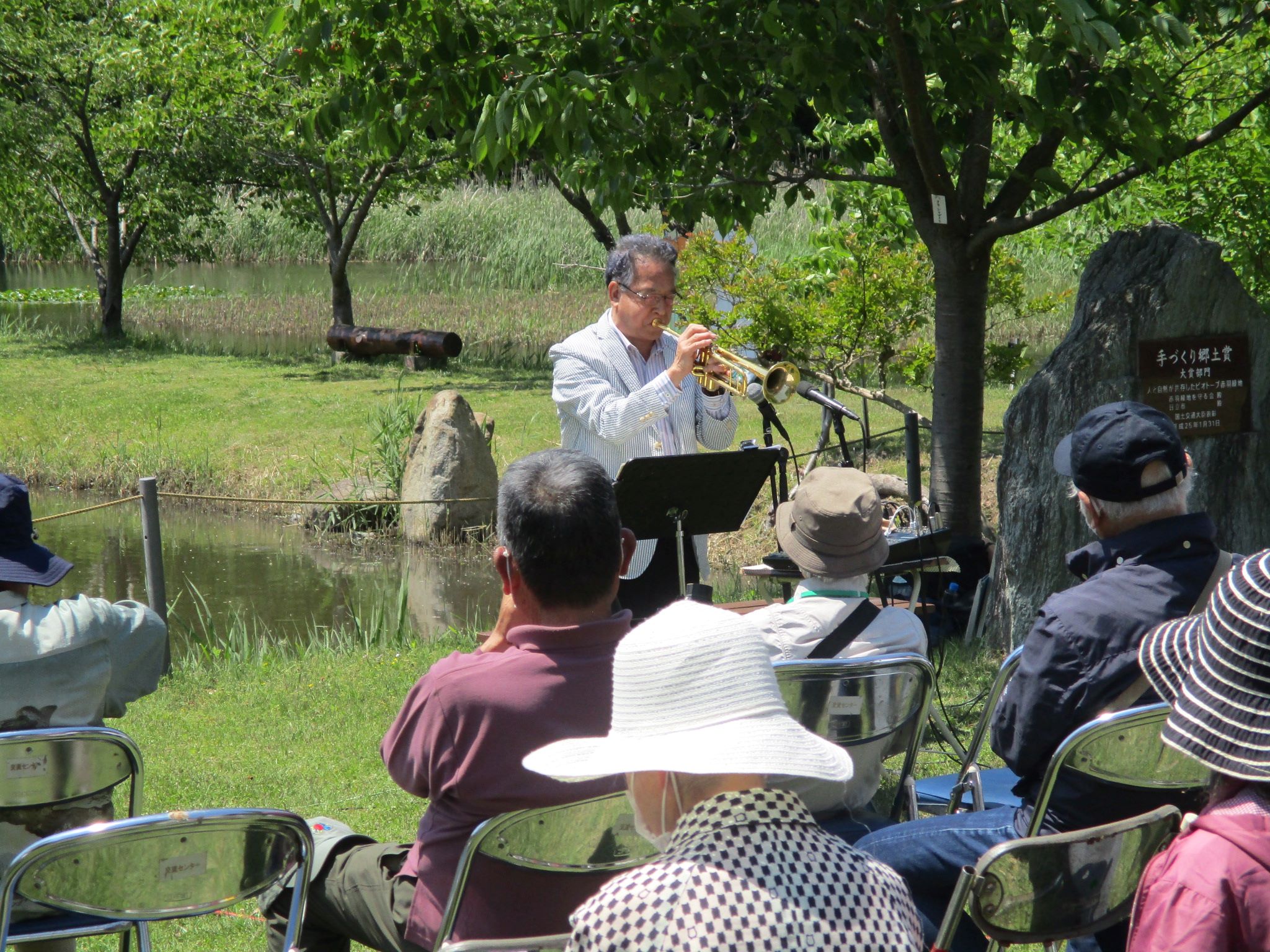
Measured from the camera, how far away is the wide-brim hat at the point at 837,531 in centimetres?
332

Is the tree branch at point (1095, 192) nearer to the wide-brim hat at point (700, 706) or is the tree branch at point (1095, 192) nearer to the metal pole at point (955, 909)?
the metal pole at point (955, 909)

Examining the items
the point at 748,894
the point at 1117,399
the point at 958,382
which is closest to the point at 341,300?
the point at 958,382

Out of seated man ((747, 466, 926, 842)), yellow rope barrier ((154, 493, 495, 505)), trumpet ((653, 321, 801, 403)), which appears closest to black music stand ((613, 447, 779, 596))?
trumpet ((653, 321, 801, 403))

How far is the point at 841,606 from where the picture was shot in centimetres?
328

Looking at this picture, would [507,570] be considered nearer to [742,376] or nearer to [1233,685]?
[1233,685]

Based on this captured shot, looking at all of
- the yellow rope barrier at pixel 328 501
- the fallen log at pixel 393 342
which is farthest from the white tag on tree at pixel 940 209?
the fallen log at pixel 393 342

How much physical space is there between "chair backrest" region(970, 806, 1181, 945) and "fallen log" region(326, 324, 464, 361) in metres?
15.5

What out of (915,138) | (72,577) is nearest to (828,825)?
(915,138)

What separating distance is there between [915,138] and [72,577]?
7.01m

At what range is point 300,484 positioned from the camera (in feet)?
39.4

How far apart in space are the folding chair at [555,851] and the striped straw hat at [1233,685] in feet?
3.23

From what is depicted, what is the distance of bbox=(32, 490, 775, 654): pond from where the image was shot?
8.80 metres

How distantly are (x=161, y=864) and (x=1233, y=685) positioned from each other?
5.78 feet

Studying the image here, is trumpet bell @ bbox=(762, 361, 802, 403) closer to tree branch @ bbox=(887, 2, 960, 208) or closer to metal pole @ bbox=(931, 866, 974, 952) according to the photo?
tree branch @ bbox=(887, 2, 960, 208)
